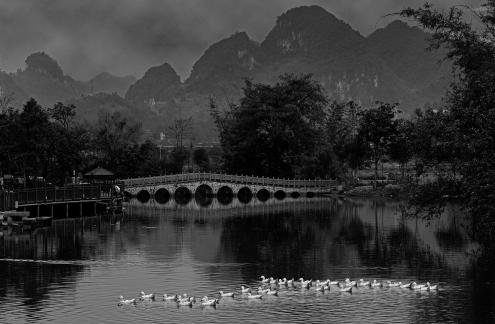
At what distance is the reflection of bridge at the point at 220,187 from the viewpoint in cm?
13325

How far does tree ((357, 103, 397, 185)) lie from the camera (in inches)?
5522

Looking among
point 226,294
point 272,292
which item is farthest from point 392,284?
point 226,294

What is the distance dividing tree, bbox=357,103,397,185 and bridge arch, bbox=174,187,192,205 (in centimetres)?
2977

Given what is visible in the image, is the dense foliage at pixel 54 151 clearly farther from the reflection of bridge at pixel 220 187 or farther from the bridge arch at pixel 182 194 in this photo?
the reflection of bridge at pixel 220 187

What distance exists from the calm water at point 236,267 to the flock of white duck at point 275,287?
610mm

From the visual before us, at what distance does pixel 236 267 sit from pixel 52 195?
37.2 metres

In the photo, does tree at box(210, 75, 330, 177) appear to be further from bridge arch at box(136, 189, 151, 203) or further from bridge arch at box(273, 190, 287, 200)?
bridge arch at box(136, 189, 151, 203)

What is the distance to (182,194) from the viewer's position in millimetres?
142875

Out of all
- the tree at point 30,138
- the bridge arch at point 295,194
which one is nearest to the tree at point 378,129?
the bridge arch at point 295,194

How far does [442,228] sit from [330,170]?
6525cm

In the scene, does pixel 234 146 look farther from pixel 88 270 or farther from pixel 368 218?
pixel 88 270

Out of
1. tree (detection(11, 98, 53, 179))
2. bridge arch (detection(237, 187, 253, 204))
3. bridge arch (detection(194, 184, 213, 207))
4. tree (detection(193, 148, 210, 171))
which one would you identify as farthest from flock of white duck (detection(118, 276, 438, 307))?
tree (detection(193, 148, 210, 171))

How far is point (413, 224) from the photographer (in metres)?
85.5

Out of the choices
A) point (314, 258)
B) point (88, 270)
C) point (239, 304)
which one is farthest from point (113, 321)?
point (314, 258)
